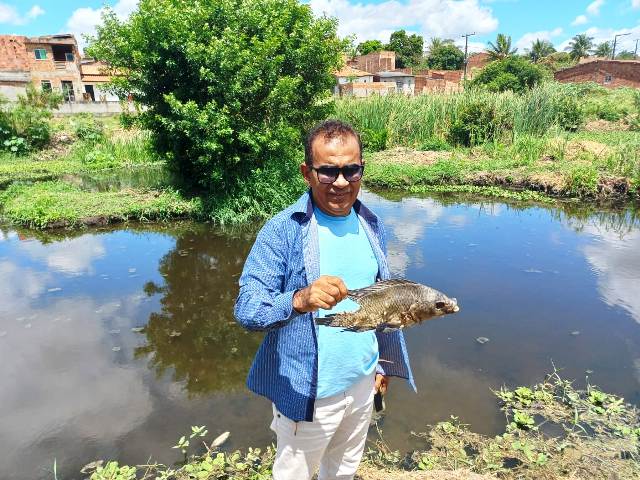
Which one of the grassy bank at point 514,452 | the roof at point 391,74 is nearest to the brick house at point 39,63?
the roof at point 391,74

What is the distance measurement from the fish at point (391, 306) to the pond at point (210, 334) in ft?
6.97

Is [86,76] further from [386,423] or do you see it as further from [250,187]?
[386,423]

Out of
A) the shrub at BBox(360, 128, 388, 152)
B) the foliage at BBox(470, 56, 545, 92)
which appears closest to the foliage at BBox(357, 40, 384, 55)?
the foliage at BBox(470, 56, 545, 92)

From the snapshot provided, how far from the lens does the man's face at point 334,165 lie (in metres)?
1.80

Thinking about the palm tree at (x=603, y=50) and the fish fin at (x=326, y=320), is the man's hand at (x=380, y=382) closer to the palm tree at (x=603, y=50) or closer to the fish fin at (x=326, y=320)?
the fish fin at (x=326, y=320)

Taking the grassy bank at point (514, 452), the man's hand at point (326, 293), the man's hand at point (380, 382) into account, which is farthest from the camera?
the grassy bank at point (514, 452)

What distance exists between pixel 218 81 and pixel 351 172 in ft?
26.7

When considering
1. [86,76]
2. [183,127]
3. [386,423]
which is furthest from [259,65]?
[86,76]

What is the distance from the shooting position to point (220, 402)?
13.2ft

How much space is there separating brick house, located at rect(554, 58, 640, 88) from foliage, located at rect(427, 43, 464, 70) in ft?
60.3

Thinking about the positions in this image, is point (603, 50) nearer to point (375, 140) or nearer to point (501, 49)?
point (501, 49)

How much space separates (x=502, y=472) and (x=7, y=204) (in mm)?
12108

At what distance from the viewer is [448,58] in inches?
2106

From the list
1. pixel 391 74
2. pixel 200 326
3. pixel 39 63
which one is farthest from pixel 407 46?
pixel 200 326
